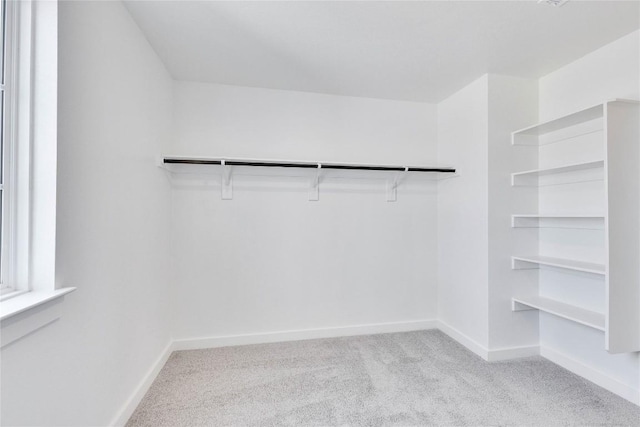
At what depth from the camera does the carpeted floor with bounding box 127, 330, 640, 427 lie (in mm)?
1636

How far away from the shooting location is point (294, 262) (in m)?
2.65

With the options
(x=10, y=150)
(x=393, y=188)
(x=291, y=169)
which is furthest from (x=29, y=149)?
(x=393, y=188)

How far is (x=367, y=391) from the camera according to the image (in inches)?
73.7

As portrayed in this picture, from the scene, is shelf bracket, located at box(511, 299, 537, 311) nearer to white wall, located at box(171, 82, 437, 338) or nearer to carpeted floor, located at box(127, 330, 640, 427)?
carpeted floor, located at box(127, 330, 640, 427)

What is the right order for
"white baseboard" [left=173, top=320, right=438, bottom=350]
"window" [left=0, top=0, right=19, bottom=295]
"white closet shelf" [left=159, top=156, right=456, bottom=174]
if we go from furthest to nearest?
"white baseboard" [left=173, top=320, right=438, bottom=350], "white closet shelf" [left=159, top=156, right=456, bottom=174], "window" [left=0, top=0, right=19, bottom=295]

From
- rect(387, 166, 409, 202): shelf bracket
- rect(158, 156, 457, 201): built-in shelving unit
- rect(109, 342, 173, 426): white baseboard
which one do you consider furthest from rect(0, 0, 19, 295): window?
rect(387, 166, 409, 202): shelf bracket

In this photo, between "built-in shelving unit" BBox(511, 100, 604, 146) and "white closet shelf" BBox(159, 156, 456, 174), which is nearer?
"built-in shelving unit" BBox(511, 100, 604, 146)

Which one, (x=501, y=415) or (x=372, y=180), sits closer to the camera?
(x=501, y=415)

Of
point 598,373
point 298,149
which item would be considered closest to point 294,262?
point 298,149

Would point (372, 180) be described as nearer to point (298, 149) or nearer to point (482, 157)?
point (298, 149)

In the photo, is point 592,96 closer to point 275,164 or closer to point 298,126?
point 298,126

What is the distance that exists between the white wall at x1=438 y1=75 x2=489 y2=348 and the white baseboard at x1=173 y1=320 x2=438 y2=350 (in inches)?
13.4

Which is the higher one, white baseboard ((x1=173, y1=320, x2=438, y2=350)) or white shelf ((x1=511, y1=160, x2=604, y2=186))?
white shelf ((x1=511, y1=160, x2=604, y2=186))

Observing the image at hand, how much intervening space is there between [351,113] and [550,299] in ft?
7.42
